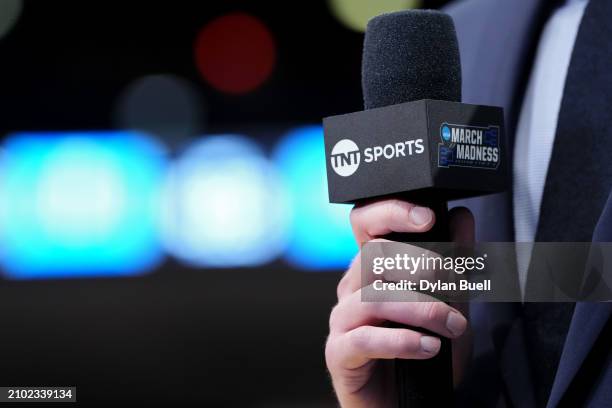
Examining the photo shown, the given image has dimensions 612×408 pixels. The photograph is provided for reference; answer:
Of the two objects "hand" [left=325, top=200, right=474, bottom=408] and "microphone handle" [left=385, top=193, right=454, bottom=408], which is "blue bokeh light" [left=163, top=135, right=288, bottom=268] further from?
"microphone handle" [left=385, top=193, right=454, bottom=408]

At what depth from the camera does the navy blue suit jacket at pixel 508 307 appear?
0.81m

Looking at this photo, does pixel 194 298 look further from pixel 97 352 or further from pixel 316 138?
pixel 316 138

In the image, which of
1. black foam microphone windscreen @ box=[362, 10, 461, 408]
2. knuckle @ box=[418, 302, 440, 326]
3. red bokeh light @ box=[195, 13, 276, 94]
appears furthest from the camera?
red bokeh light @ box=[195, 13, 276, 94]

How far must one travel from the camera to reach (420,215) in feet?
2.41

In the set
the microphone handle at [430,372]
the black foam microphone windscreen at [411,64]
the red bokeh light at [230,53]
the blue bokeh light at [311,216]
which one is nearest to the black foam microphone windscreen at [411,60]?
the black foam microphone windscreen at [411,64]

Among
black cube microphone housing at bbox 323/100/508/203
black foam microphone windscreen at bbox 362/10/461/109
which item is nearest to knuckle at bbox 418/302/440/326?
black cube microphone housing at bbox 323/100/508/203

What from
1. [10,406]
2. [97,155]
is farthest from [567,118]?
[97,155]

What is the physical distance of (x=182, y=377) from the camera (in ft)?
13.6

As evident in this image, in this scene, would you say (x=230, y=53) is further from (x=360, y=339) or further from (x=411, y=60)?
(x=360, y=339)

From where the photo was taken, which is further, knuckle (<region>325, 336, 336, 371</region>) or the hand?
knuckle (<region>325, 336, 336, 371</region>)

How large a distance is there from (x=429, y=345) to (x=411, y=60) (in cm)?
31

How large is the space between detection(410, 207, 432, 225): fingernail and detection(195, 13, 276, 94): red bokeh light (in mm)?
3947

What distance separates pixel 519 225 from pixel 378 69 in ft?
1.07

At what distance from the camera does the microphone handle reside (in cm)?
77
